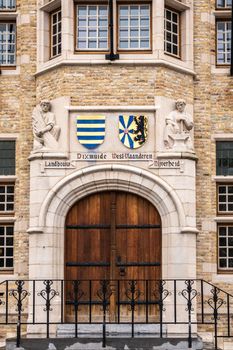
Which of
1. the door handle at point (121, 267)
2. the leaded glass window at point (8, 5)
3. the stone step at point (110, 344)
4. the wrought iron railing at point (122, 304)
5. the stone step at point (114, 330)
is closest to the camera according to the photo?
the stone step at point (110, 344)

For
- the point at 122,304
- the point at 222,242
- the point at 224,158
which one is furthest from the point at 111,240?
the point at 224,158

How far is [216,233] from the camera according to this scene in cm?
1800

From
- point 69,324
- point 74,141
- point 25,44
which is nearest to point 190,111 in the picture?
point 74,141

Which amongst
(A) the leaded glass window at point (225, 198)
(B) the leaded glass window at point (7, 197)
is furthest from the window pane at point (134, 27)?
(B) the leaded glass window at point (7, 197)

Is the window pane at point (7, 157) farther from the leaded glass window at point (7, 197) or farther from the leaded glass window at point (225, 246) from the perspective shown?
the leaded glass window at point (225, 246)

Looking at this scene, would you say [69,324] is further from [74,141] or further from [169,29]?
[169,29]

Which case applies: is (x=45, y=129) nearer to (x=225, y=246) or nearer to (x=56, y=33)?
(x=56, y=33)

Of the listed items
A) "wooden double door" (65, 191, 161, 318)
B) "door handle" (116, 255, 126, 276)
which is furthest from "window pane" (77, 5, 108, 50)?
"door handle" (116, 255, 126, 276)

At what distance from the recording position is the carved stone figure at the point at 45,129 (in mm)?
17422

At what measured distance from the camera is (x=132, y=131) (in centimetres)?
1739

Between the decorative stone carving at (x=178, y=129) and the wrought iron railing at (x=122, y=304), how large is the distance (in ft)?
8.54

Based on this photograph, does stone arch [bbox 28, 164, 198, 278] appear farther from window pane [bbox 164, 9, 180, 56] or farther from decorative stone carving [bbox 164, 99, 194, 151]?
window pane [bbox 164, 9, 180, 56]

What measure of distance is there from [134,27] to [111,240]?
14.0 feet

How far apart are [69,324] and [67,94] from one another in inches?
173
